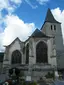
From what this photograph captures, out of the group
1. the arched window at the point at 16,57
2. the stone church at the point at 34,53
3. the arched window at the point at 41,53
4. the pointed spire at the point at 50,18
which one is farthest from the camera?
the pointed spire at the point at 50,18

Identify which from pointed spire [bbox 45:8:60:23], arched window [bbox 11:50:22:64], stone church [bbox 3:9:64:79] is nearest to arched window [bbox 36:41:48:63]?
stone church [bbox 3:9:64:79]

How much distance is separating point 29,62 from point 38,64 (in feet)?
6.95

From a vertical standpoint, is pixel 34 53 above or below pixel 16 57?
above

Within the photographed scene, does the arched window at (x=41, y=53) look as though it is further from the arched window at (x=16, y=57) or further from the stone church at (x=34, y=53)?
the arched window at (x=16, y=57)

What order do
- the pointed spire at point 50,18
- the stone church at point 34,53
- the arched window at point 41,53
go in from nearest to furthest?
the stone church at point 34,53 < the arched window at point 41,53 < the pointed spire at point 50,18

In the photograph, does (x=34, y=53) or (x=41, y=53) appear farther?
(x=41, y=53)

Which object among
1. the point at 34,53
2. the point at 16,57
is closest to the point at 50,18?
the point at 34,53

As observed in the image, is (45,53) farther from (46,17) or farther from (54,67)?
(46,17)

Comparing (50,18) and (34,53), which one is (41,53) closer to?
(34,53)

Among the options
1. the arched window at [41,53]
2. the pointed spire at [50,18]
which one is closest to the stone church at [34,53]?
the arched window at [41,53]

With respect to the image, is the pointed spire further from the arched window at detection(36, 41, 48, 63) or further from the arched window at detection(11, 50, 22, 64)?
the arched window at detection(11, 50, 22, 64)

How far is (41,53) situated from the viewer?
40.5m

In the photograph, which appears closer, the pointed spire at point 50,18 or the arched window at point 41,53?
the arched window at point 41,53

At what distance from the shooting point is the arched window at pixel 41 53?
40.0 meters
